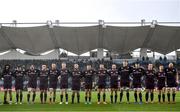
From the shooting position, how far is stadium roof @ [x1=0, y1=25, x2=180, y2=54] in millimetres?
39219

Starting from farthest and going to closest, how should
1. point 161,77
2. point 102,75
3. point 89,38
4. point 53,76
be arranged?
point 89,38 → point 161,77 → point 102,75 → point 53,76

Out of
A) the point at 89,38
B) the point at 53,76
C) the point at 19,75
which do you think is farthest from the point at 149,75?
the point at 89,38

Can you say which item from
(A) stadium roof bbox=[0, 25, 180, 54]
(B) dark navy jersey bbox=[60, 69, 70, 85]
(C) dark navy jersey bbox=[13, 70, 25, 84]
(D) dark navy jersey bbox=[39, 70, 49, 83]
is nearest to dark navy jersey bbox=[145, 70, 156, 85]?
(B) dark navy jersey bbox=[60, 69, 70, 85]

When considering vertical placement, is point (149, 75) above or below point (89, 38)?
below

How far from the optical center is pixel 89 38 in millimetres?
41188

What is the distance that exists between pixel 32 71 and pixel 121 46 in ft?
78.3

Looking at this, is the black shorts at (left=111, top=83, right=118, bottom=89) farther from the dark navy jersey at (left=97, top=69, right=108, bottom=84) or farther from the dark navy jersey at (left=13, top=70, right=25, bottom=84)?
the dark navy jersey at (left=13, top=70, right=25, bottom=84)

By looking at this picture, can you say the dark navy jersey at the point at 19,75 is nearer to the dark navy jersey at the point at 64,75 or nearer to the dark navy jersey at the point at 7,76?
the dark navy jersey at the point at 7,76

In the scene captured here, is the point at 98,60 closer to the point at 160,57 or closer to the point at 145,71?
the point at 160,57

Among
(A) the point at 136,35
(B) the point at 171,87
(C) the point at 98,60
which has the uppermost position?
(A) the point at 136,35

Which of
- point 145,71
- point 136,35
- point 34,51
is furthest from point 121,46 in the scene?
point 145,71

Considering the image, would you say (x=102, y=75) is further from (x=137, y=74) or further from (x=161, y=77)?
(x=161, y=77)

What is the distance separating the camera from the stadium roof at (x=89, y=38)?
129 feet

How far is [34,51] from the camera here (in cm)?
4425
